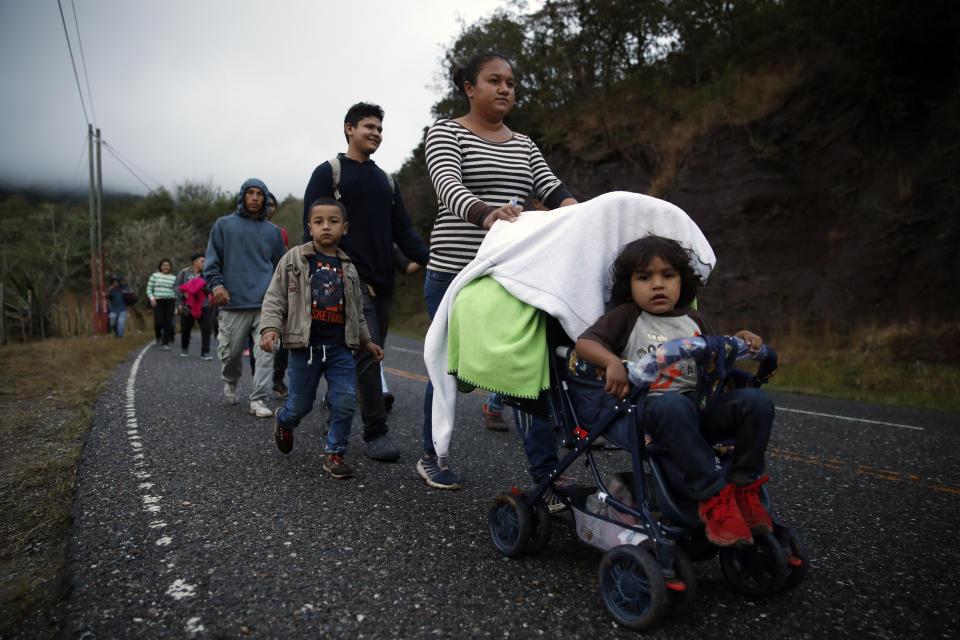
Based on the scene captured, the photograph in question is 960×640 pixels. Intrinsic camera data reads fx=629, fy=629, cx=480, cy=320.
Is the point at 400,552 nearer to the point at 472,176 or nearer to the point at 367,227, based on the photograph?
the point at 472,176

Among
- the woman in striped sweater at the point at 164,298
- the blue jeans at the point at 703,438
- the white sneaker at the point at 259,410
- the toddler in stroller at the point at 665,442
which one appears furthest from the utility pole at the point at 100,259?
the blue jeans at the point at 703,438

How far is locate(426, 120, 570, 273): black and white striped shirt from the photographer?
11.7ft

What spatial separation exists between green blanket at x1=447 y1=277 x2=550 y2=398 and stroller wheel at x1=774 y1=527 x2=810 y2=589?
98 cm

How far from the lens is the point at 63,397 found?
657cm

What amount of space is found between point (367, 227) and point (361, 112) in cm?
82

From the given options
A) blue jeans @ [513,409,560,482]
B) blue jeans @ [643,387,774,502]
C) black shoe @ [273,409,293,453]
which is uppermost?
blue jeans @ [643,387,774,502]

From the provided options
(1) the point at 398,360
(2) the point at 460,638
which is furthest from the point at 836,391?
(2) the point at 460,638

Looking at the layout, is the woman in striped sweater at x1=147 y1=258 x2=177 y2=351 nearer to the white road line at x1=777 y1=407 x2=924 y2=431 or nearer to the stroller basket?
the white road line at x1=777 y1=407 x2=924 y2=431

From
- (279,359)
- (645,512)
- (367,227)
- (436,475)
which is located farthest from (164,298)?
(645,512)

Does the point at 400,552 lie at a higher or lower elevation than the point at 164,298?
lower

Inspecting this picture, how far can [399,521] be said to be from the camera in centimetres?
311

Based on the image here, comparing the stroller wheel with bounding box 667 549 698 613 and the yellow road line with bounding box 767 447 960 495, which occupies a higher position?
the stroller wheel with bounding box 667 549 698 613

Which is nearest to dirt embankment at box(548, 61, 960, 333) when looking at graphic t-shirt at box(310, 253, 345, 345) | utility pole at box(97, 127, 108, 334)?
graphic t-shirt at box(310, 253, 345, 345)

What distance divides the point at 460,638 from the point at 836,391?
29.7 feet
